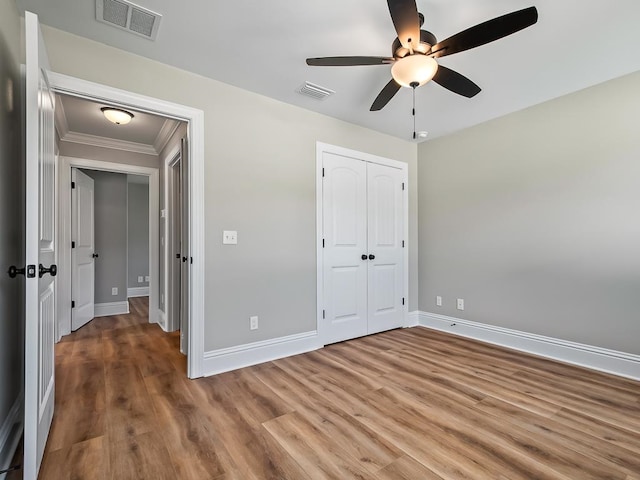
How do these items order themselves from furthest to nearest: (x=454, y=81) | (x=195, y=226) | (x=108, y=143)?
(x=108, y=143), (x=195, y=226), (x=454, y=81)

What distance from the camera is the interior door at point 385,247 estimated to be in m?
3.71

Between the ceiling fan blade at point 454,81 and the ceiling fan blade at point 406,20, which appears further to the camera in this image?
the ceiling fan blade at point 454,81

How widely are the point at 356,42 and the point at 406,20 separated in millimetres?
640

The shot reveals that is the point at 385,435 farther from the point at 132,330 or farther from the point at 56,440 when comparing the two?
the point at 132,330

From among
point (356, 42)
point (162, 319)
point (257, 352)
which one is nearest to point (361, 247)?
point (257, 352)

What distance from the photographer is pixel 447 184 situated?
387cm

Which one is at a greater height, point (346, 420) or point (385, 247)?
point (385, 247)

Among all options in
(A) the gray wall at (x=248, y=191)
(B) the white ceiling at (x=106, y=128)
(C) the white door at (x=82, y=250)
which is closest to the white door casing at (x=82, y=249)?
(C) the white door at (x=82, y=250)

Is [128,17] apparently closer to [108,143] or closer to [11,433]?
[11,433]

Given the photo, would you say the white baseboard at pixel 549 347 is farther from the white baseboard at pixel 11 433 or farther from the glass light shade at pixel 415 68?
the white baseboard at pixel 11 433

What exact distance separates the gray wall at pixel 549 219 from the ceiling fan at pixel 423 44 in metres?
1.47

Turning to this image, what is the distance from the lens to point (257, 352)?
110 inches

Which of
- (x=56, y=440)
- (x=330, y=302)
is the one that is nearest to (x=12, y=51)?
(x=56, y=440)

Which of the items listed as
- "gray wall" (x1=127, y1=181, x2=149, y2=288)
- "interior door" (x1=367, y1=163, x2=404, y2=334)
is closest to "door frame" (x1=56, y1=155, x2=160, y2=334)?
"gray wall" (x1=127, y1=181, x2=149, y2=288)
